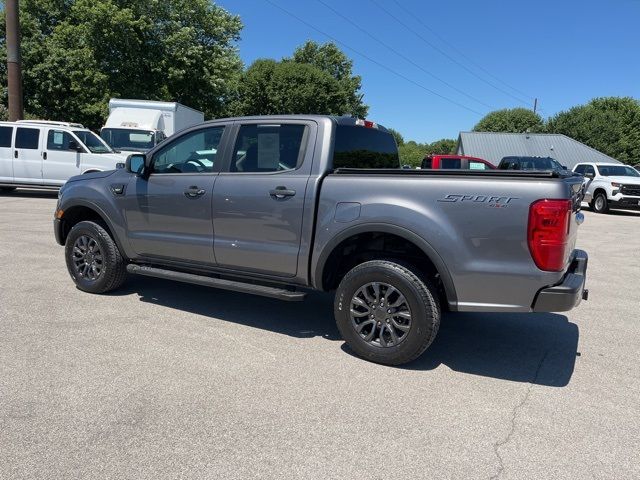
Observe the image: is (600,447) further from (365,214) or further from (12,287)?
(12,287)

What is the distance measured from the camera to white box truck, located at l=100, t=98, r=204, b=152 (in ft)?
56.6

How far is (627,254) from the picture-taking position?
9555mm

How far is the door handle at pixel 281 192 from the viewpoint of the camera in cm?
423

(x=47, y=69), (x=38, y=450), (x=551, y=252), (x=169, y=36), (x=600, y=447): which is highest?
(x=169, y=36)

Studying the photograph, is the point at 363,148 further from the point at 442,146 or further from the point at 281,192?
the point at 442,146

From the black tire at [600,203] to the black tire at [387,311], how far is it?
16.9m

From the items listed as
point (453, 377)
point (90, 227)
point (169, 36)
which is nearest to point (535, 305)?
point (453, 377)

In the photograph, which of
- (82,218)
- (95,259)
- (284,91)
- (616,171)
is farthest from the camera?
(284,91)

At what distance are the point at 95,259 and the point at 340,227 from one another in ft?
9.93

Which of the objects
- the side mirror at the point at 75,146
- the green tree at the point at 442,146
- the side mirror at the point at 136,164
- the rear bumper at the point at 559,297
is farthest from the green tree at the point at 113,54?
the green tree at the point at 442,146

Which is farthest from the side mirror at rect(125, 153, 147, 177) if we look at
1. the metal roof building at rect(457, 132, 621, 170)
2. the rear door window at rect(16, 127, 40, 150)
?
the metal roof building at rect(457, 132, 621, 170)

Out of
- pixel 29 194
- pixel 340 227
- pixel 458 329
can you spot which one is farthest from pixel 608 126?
pixel 340 227

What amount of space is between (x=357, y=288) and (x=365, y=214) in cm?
58

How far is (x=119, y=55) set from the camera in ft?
88.3
